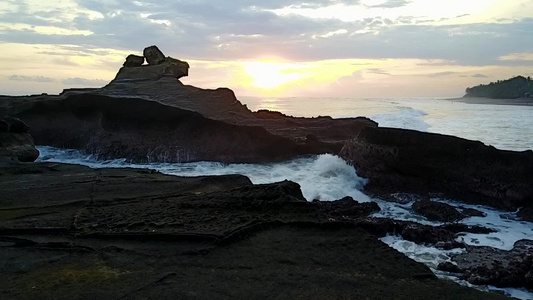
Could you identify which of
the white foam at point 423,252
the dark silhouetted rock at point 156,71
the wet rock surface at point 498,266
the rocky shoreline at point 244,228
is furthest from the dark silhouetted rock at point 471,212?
the dark silhouetted rock at point 156,71

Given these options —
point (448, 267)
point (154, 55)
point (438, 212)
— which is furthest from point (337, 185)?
point (154, 55)

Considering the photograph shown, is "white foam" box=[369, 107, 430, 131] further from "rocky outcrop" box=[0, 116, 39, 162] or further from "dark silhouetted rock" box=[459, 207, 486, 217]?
"rocky outcrop" box=[0, 116, 39, 162]

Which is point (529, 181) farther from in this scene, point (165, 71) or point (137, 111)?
point (165, 71)

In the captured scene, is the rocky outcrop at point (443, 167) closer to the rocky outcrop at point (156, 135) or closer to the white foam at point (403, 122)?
the rocky outcrop at point (156, 135)

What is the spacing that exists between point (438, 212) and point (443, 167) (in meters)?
2.20

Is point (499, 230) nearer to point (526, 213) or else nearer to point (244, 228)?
point (526, 213)

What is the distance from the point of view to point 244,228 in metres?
5.29

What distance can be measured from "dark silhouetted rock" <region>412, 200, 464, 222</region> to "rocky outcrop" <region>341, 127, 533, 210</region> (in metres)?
1.46

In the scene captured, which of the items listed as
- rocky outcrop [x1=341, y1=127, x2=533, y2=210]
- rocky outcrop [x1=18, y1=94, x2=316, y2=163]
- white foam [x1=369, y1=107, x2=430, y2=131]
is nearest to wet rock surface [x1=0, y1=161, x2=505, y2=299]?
rocky outcrop [x1=341, y1=127, x2=533, y2=210]

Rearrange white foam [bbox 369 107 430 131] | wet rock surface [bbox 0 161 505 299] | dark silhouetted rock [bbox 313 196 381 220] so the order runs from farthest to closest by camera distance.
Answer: white foam [bbox 369 107 430 131] < dark silhouetted rock [bbox 313 196 381 220] < wet rock surface [bbox 0 161 505 299]

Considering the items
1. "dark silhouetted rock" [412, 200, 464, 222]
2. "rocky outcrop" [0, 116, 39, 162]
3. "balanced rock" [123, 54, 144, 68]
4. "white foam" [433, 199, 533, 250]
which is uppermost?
"balanced rock" [123, 54, 144, 68]

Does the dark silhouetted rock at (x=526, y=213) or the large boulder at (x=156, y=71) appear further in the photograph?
the large boulder at (x=156, y=71)

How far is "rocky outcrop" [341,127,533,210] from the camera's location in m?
10.3

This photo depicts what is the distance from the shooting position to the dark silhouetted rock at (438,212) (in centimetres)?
936
